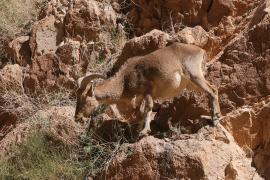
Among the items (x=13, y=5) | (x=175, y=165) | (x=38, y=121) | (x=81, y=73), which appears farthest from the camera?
(x=13, y=5)

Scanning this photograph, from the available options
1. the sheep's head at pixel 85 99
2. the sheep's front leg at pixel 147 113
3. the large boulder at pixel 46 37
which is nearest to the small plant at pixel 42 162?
the sheep's head at pixel 85 99

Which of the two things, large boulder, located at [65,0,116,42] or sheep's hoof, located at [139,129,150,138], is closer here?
sheep's hoof, located at [139,129,150,138]

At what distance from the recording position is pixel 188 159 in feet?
24.8

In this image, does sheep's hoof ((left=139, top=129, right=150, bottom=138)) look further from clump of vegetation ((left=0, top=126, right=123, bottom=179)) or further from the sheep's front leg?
clump of vegetation ((left=0, top=126, right=123, bottom=179))

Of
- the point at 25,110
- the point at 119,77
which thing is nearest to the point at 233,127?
the point at 119,77

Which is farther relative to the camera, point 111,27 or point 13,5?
point 13,5

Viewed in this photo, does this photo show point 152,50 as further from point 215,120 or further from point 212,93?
point 215,120

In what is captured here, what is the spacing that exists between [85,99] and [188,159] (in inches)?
81.1

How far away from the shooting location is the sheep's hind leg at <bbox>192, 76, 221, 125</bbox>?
8031 mm

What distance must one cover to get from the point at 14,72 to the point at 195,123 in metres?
4.28

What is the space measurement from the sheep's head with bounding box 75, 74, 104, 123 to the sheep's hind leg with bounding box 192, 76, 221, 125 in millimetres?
1592

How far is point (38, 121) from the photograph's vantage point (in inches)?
390

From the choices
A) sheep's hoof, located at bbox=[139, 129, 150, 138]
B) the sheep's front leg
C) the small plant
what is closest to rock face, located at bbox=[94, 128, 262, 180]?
sheep's hoof, located at bbox=[139, 129, 150, 138]

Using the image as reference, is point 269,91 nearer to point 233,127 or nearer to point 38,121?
point 233,127
